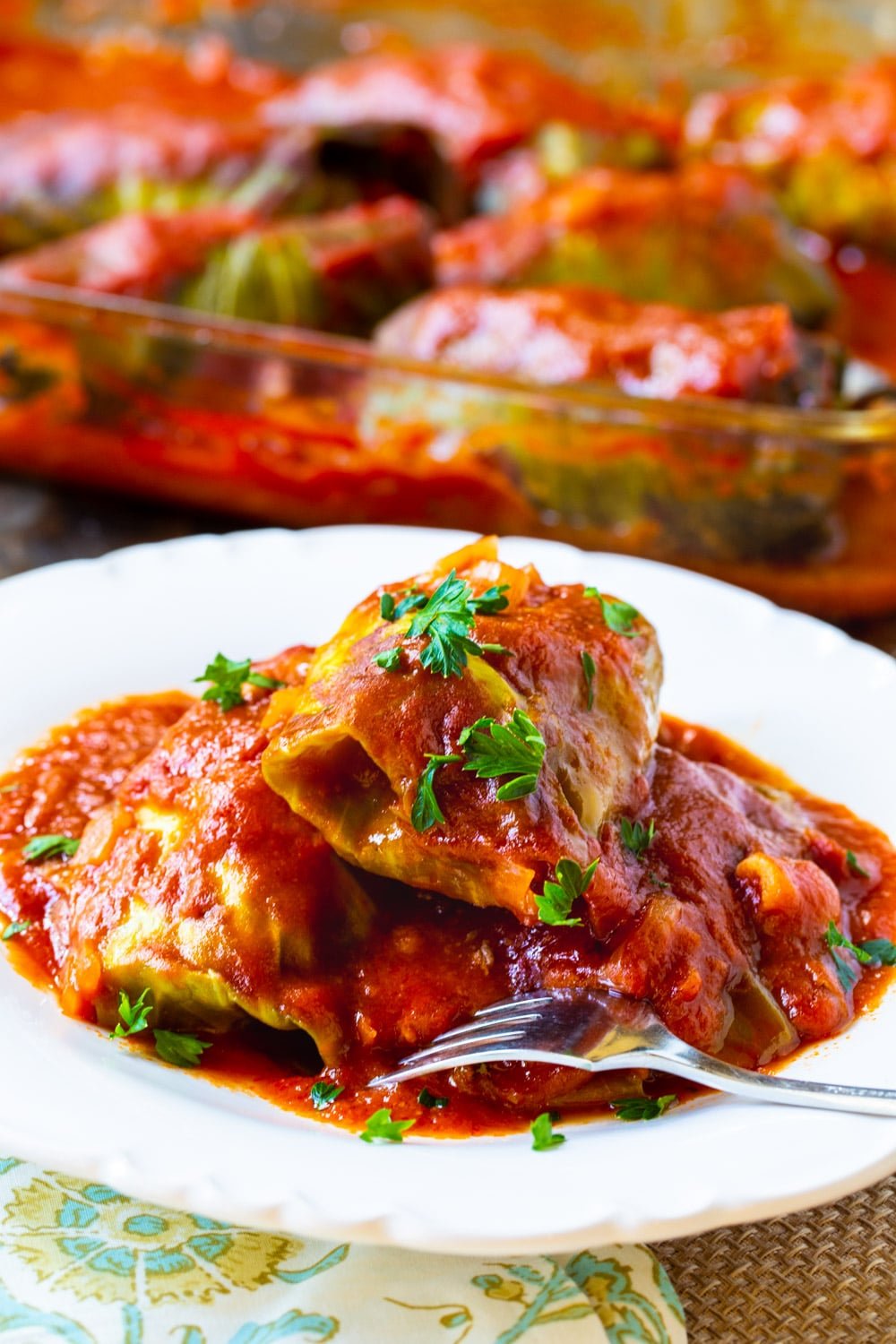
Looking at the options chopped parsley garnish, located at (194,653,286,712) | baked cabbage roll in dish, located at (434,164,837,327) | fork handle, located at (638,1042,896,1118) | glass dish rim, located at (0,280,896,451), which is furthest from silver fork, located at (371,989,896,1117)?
baked cabbage roll in dish, located at (434,164,837,327)

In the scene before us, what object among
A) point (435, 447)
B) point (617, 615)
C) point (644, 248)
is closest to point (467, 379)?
point (435, 447)

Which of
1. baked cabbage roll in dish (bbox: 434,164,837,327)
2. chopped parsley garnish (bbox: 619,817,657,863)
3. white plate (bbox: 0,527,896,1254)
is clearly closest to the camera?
white plate (bbox: 0,527,896,1254)

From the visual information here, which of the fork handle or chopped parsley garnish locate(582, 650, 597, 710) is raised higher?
chopped parsley garnish locate(582, 650, 597, 710)

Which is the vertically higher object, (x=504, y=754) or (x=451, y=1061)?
(x=504, y=754)

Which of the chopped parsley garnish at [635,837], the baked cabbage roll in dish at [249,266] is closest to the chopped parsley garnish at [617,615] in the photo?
the chopped parsley garnish at [635,837]

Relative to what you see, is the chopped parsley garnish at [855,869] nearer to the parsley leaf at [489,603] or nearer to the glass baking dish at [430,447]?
the parsley leaf at [489,603]

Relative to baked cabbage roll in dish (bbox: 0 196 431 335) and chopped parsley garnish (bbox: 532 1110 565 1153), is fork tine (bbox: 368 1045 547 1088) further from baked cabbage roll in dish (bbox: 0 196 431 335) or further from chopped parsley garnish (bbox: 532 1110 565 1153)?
baked cabbage roll in dish (bbox: 0 196 431 335)

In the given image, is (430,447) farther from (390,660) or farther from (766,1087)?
(766,1087)
